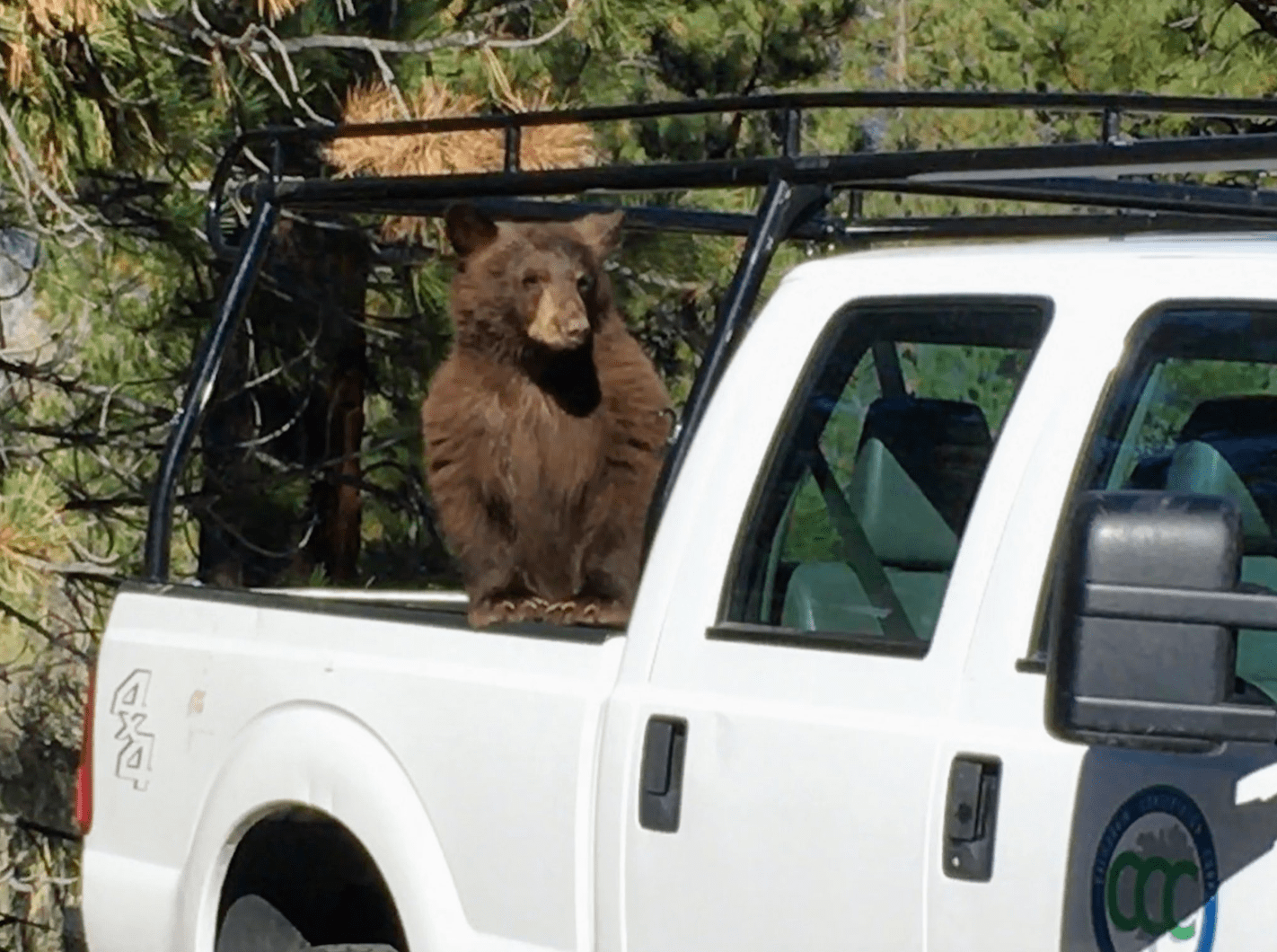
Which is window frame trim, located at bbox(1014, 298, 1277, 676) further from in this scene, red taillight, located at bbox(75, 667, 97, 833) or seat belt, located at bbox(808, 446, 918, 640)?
red taillight, located at bbox(75, 667, 97, 833)

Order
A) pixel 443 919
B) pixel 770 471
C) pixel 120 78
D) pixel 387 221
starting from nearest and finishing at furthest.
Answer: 1. pixel 770 471
2. pixel 443 919
3. pixel 120 78
4. pixel 387 221

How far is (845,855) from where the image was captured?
371cm

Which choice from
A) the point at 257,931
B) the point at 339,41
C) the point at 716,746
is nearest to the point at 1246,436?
the point at 716,746

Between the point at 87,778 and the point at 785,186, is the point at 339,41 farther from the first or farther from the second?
the point at 785,186

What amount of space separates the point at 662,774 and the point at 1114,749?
0.89 m

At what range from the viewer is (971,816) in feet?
11.6

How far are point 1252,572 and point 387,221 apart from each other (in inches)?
264

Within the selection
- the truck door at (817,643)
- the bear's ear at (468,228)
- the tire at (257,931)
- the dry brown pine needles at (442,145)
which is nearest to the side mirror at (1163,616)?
the truck door at (817,643)

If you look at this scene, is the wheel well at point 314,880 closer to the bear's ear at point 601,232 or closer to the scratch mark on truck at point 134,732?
the scratch mark on truck at point 134,732

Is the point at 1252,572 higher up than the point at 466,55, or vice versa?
the point at 466,55

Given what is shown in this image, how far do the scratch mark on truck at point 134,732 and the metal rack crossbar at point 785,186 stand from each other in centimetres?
30

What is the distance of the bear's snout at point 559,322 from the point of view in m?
5.54

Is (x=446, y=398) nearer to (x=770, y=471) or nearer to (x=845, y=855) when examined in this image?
(x=770, y=471)

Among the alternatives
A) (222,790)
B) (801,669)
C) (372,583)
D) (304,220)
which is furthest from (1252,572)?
(372,583)
